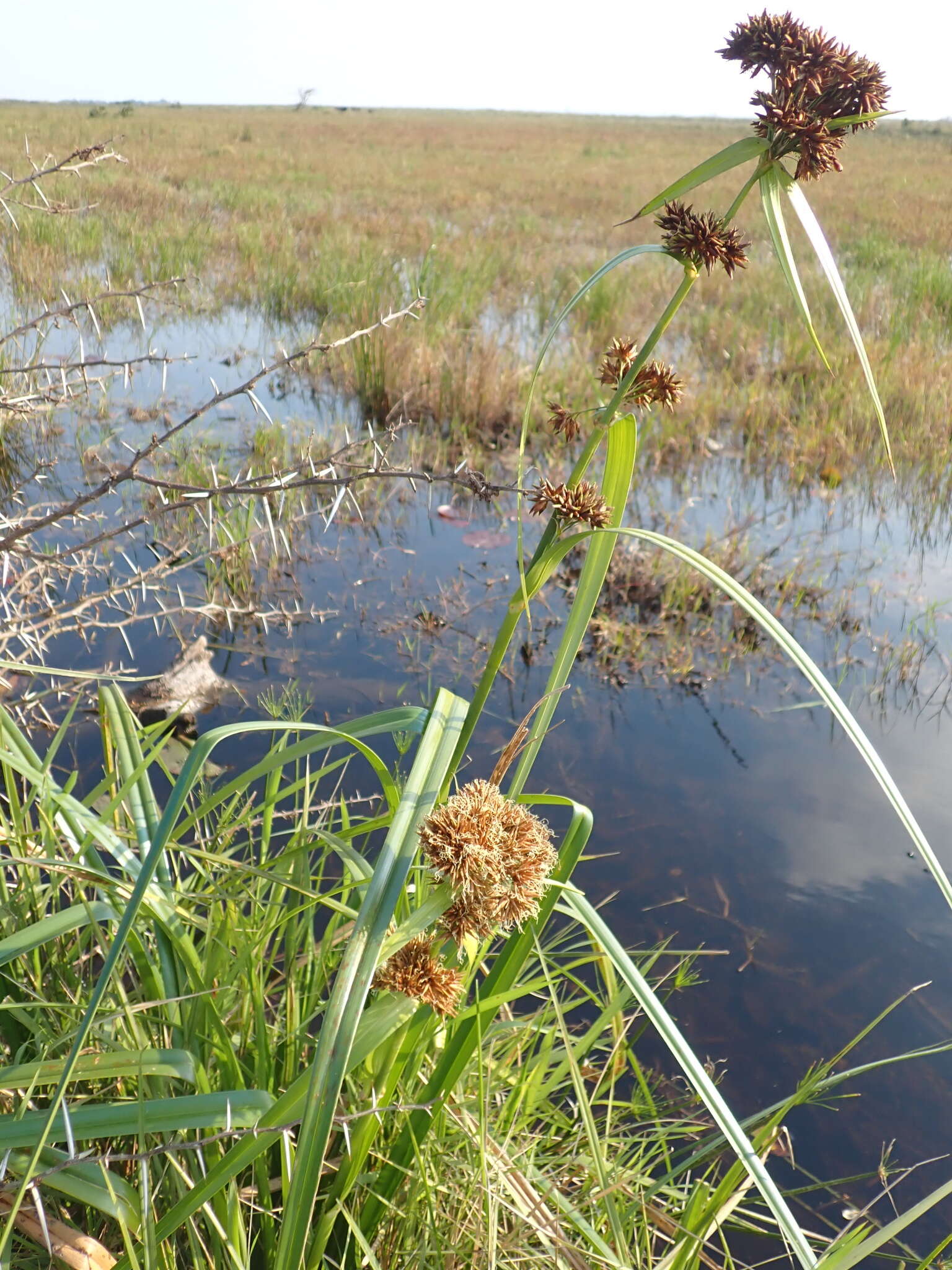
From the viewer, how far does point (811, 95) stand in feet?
2.43

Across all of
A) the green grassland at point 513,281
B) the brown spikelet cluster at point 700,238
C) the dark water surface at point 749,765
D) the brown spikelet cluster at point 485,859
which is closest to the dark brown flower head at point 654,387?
the brown spikelet cluster at point 700,238

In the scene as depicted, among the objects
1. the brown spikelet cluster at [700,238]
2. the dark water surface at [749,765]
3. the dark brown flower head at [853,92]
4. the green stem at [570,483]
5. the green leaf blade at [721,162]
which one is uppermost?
the dark brown flower head at [853,92]

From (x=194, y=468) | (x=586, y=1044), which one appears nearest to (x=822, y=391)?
(x=194, y=468)

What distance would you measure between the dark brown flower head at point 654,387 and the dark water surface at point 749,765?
5.66ft

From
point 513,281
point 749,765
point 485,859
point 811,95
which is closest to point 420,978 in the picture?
point 485,859

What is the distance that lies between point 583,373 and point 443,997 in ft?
18.5

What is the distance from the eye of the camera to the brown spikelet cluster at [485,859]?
779 millimetres

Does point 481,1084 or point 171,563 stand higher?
point 481,1084

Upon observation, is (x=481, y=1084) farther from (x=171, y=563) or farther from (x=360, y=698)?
(x=171, y=563)

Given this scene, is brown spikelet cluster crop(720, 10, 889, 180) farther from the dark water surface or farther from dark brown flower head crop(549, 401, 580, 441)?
the dark water surface

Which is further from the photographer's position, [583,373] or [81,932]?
[583,373]

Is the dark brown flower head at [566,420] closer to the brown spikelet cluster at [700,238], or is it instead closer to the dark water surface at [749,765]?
the brown spikelet cluster at [700,238]

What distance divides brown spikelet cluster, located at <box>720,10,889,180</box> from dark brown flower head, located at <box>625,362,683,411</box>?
8.3 inches

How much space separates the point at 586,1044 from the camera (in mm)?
1387
